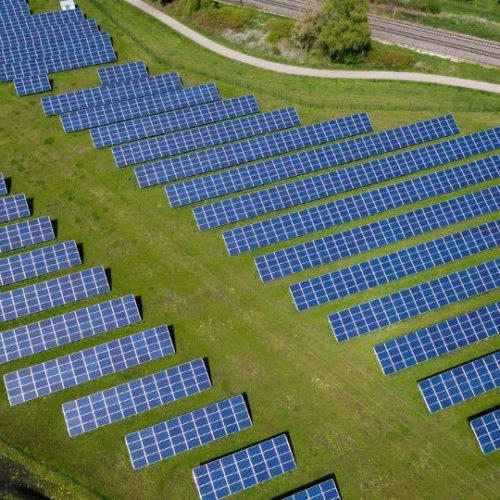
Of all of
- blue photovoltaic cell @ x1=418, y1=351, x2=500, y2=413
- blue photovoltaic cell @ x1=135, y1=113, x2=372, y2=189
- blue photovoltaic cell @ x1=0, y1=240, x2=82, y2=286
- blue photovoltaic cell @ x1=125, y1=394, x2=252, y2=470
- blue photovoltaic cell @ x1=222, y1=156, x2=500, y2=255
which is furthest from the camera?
blue photovoltaic cell @ x1=135, y1=113, x2=372, y2=189

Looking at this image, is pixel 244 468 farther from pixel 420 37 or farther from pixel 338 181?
pixel 420 37

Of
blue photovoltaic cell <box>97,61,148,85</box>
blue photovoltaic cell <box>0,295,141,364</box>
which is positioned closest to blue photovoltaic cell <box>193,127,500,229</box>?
blue photovoltaic cell <box>0,295,141,364</box>

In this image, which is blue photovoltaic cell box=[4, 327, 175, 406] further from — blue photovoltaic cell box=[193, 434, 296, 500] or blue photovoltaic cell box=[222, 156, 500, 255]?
blue photovoltaic cell box=[222, 156, 500, 255]

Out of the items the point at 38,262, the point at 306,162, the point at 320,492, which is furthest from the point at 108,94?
the point at 320,492

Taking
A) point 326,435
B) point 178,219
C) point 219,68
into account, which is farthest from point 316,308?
point 219,68

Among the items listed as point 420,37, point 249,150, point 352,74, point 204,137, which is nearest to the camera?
point 249,150

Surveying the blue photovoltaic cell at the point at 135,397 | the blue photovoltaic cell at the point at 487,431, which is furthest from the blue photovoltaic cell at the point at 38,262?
the blue photovoltaic cell at the point at 487,431

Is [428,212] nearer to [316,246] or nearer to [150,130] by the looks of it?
[316,246]
